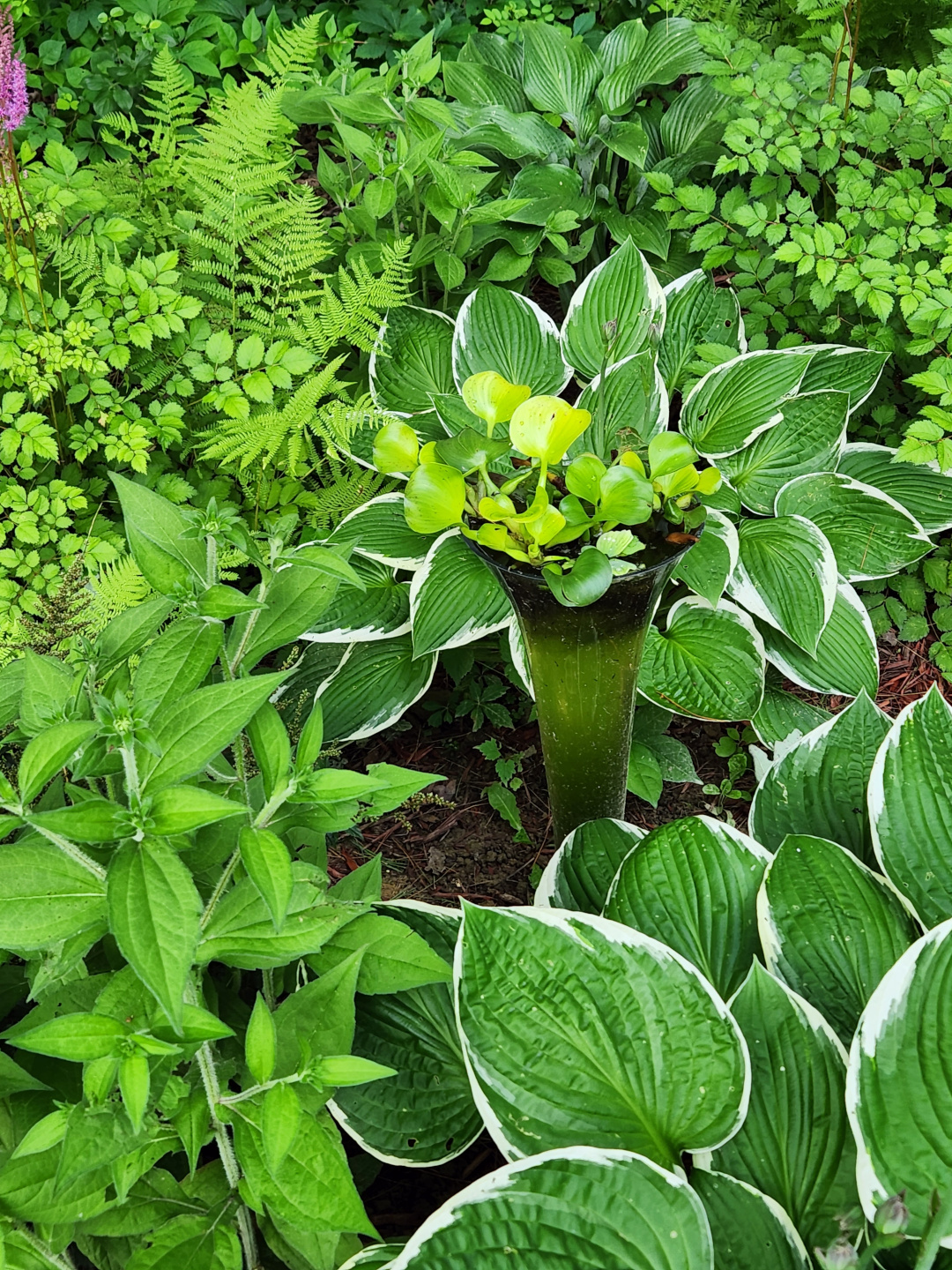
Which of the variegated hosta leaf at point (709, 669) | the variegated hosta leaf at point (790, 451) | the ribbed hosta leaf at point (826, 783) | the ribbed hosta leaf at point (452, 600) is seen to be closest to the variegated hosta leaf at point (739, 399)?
the variegated hosta leaf at point (790, 451)

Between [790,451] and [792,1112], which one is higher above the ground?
[790,451]

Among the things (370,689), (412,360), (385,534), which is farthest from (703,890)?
(412,360)

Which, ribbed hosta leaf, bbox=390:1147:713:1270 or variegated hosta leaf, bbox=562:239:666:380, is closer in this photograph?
ribbed hosta leaf, bbox=390:1147:713:1270

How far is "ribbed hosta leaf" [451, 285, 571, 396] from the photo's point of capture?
6.48 feet

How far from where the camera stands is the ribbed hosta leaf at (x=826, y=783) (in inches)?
Answer: 55.6

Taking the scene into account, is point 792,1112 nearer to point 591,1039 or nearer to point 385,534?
point 591,1039

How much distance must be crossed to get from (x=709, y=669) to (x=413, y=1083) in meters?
0.83

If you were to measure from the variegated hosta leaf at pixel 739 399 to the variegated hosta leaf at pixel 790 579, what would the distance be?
17cm

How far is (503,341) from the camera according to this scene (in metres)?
1.98

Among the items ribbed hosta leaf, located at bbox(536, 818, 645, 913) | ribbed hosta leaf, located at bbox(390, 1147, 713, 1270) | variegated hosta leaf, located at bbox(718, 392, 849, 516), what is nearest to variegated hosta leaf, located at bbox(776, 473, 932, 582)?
variegated hosta leaf, located at bbox(718, 392, 849, 516)

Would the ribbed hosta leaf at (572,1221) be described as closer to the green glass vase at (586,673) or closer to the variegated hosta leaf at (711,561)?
the green glass vase at (586,673)

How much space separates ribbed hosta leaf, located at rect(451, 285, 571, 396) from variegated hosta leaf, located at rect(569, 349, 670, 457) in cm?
34

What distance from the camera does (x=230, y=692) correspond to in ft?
2.98

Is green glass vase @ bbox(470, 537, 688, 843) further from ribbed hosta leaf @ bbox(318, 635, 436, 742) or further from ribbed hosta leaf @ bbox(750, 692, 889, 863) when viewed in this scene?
ribbed hosta leaf @ bbox(318, 635, 436, 742)
